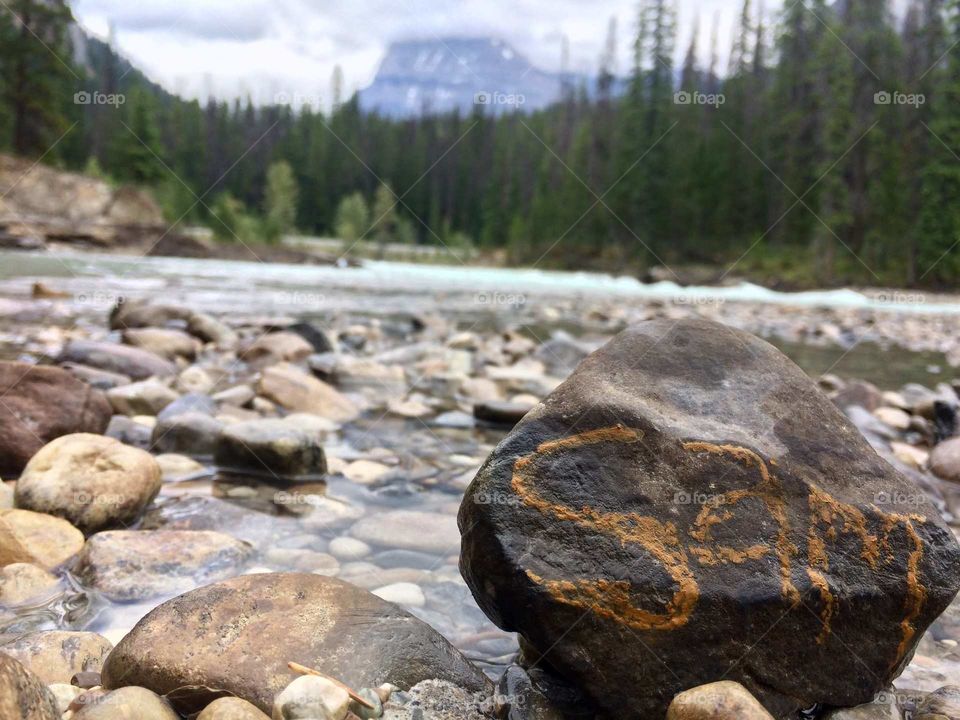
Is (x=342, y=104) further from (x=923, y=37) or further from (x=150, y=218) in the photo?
(x=923, y=37)

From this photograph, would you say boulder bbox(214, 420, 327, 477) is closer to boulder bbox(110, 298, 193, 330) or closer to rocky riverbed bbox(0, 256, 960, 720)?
rocky riverbed bbox(0, 256, 960, 720)

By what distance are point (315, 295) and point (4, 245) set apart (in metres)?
17.4

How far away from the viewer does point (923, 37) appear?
3712cm

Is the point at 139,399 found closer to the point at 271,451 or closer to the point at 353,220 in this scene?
the point at 271,451

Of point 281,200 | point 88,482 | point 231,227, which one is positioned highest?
point 281,200

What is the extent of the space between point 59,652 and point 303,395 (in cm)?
287

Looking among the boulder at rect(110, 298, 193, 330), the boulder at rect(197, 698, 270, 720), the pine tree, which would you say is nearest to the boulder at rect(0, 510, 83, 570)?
the boulder at rect(197, 698, 270, 720)

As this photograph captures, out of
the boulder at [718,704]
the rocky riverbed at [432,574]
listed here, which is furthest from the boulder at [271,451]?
the boulder at [718,704]

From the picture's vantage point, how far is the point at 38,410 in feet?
9.74

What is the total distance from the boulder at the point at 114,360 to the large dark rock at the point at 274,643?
3632 millimetres

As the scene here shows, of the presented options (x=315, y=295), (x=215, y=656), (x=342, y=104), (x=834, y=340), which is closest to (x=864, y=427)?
(x=215, y=656)

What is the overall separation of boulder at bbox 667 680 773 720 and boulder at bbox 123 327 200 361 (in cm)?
544

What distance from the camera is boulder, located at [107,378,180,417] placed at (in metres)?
3.90

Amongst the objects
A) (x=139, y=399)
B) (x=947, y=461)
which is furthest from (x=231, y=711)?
(x=947, y=461)
